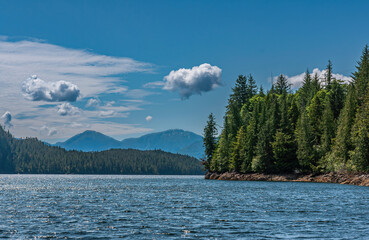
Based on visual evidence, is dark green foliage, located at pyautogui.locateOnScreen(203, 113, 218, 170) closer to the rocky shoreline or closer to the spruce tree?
the rocky shoreline

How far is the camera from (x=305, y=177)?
4163 inches

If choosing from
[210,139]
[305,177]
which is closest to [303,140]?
[305,177]

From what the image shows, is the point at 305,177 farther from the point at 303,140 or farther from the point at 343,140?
the point at 343,140

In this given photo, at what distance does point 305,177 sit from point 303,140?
9824 millimetres

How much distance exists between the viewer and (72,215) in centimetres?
3525

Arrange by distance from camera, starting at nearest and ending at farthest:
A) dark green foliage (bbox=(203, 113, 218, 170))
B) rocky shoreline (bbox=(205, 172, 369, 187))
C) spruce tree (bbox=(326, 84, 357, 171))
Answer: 1. rocky shoreline (bbox=(205, 172, 369, 187))
2. spruce tree (bbox=(326, 84, 357, 171))
3. dark green foliage (bbox=(203, 113, 218, 170))

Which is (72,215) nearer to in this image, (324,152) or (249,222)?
(249,222)

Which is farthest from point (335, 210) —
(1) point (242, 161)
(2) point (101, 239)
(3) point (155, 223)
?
(1) point (242, 161)

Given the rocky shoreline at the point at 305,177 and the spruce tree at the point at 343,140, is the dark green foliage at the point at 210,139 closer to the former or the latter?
the rocky shoreline at the point at 305,177

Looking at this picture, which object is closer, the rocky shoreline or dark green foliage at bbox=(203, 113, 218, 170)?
the rocky shoreline

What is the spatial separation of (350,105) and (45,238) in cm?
8492

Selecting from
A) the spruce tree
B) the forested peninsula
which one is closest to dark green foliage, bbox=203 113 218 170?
the forested peninsula

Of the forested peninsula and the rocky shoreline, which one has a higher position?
the forested peninsula

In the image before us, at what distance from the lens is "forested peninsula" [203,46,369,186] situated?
3484 inches
